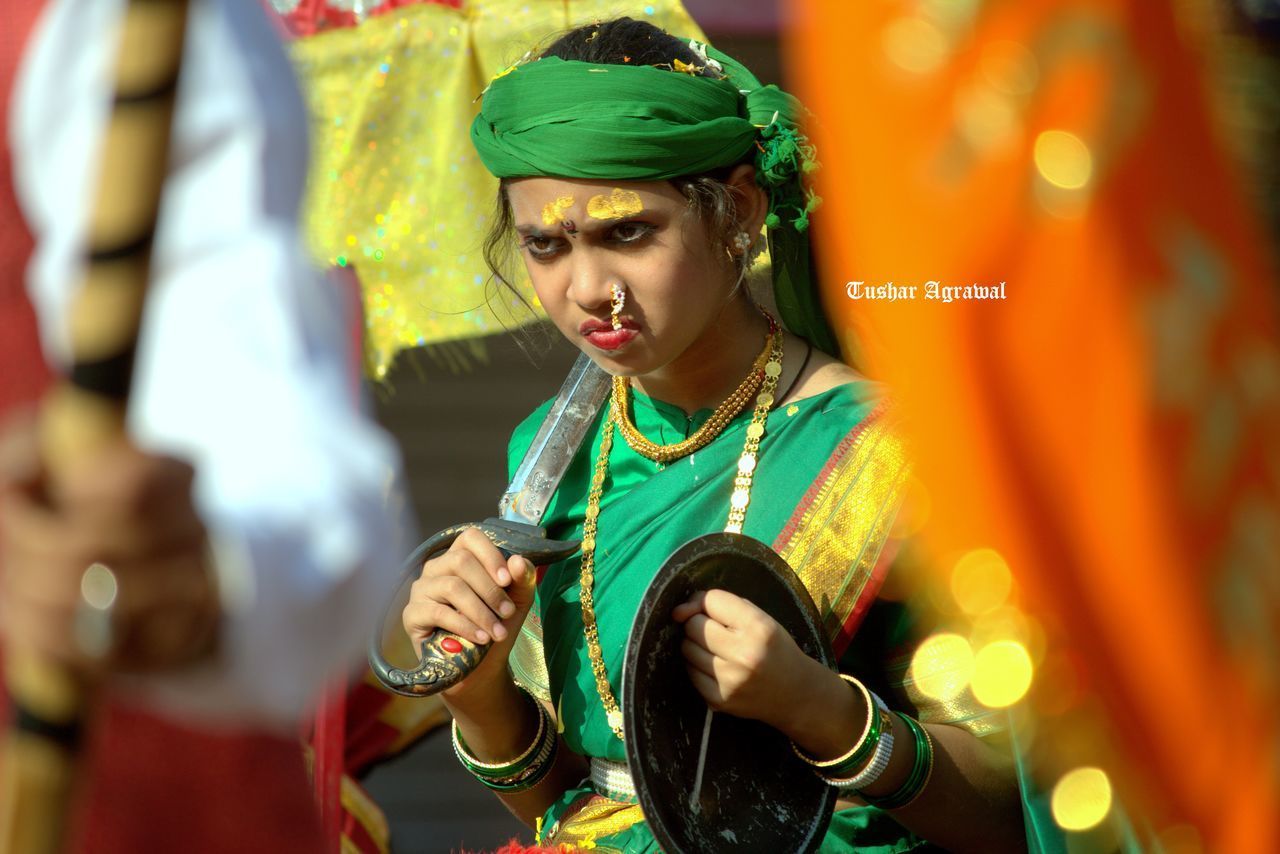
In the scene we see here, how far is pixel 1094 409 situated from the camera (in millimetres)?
833

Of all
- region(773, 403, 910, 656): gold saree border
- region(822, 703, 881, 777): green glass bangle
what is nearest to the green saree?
region(773, 403, 910, 656): gold saree border

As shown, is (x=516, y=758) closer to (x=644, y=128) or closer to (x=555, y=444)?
(x=555, y=444)

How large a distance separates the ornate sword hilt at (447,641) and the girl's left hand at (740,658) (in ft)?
1.19

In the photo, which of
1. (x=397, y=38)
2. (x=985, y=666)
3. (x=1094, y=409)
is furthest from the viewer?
(x=397, y=38)

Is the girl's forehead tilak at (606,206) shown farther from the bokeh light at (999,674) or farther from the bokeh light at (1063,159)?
the bokeh light at (1063,159)

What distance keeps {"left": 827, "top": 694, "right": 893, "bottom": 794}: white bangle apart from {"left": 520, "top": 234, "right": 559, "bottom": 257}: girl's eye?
0.81 m

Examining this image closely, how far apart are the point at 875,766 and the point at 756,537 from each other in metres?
0.41

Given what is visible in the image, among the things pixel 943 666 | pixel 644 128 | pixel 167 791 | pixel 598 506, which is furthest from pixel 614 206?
pixel 167 791

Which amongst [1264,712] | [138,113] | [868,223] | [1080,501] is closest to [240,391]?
[138,113]

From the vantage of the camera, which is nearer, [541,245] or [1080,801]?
[1080,801]

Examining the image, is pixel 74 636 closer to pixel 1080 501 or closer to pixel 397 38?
pixel 1080 501

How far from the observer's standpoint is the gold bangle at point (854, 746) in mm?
2107

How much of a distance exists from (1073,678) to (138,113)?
609 mm

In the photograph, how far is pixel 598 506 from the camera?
257 cm
